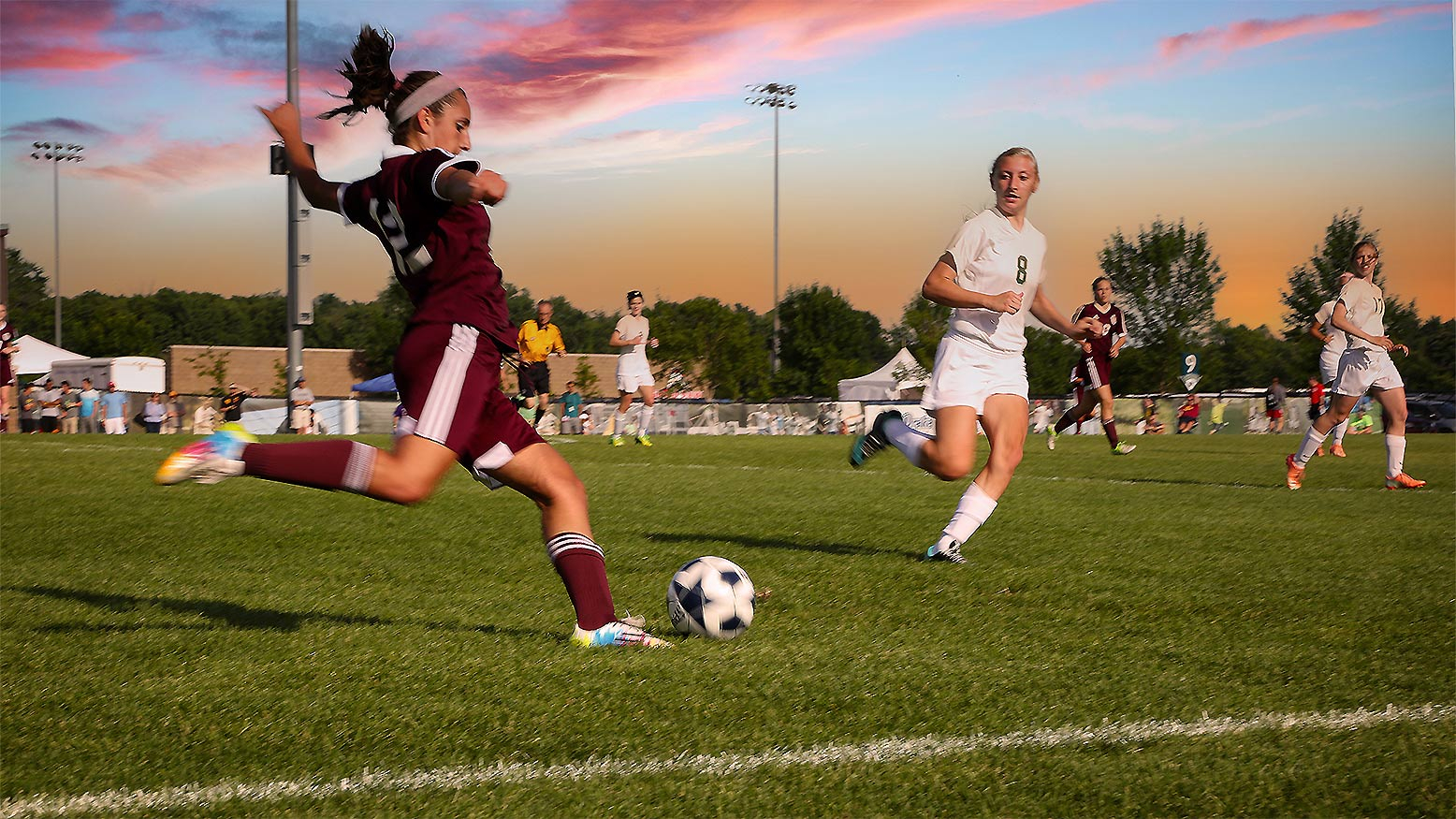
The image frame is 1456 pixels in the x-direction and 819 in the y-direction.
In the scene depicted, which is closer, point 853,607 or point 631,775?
point 631,775

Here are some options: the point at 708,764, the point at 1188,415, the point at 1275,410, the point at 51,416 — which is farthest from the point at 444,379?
the point at 1275,410

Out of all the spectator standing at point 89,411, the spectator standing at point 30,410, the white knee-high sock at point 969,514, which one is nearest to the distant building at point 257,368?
the spectator standing at point 30,410

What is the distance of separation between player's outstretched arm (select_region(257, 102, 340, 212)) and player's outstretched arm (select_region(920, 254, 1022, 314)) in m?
3.19

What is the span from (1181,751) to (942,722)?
0.63 m

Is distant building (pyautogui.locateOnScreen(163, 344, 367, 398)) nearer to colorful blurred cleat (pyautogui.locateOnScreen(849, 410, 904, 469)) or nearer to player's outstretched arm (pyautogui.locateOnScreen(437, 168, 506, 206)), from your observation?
colorful blurred cleat (pyautogui.locateOnScreen(849, 410, 904, 469))

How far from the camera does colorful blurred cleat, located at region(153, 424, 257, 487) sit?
148 inches

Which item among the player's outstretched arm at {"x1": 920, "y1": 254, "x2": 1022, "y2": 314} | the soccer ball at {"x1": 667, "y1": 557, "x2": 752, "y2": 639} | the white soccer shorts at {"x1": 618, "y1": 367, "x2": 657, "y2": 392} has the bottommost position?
the soccer ball at {"x1": 667, "y1": 557, "x2": 752, "y2": 639}

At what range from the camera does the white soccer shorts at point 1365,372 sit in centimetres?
1148

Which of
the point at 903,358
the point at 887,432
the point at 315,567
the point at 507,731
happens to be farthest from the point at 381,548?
the point at 903,358

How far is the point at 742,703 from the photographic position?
3.42 metres

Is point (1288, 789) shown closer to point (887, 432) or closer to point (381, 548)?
point (887, 432)

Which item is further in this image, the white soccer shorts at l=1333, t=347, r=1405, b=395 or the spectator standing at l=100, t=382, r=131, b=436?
the spectator standing at l=100, t=382, r=131, b=436

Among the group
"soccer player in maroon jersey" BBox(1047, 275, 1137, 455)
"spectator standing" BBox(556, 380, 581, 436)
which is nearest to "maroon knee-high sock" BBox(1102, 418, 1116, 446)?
"soccer player in maroon jersey" BBox(1047, 275, 1137, 455)

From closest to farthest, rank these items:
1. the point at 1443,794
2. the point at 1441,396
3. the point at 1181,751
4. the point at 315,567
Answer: the point at 1443,794 < the point at 1181,751 < the point at 315,567 < the point at 1441,396
